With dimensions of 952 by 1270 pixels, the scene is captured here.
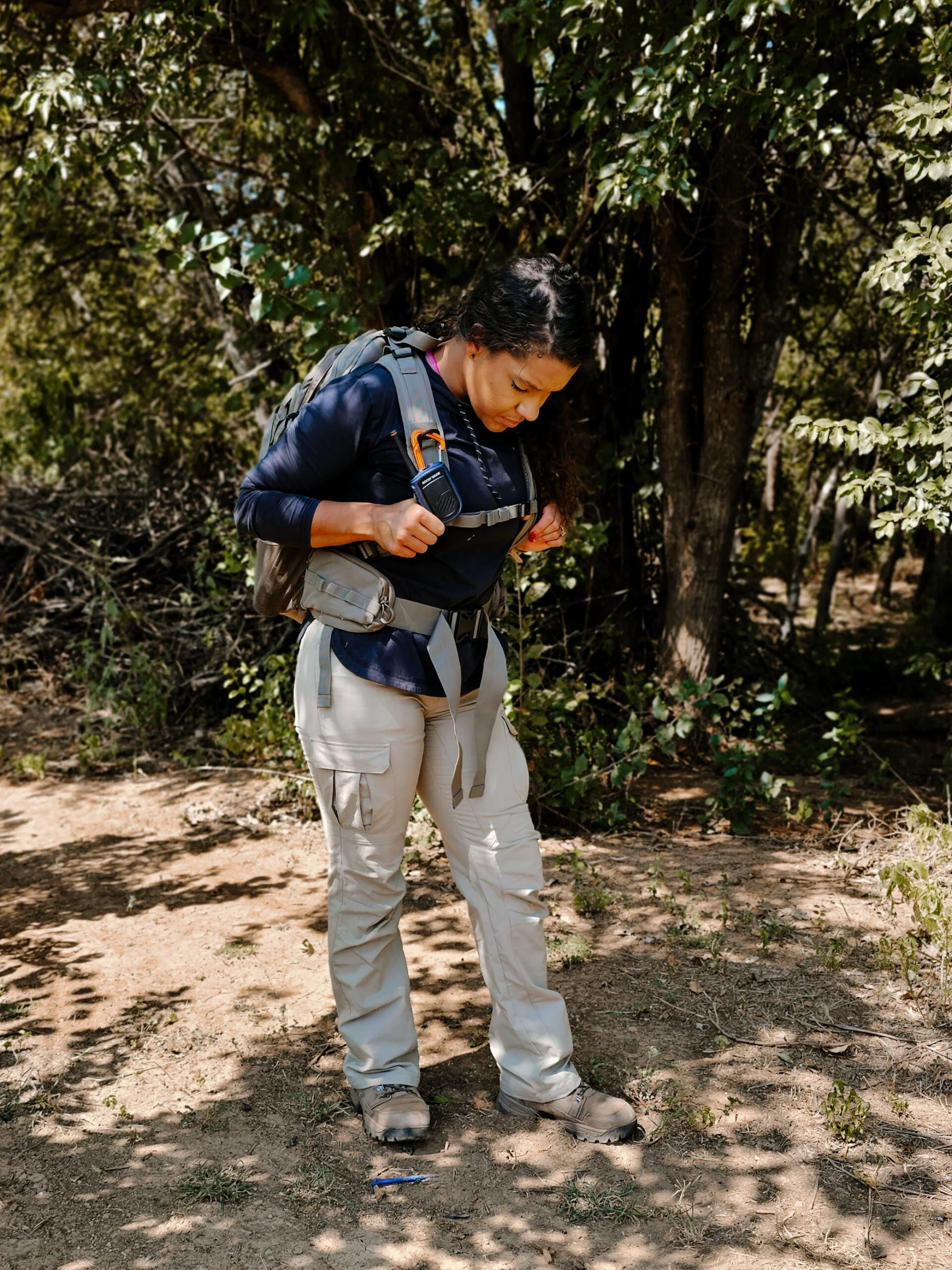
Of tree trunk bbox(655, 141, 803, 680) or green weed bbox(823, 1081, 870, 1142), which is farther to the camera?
tree trunk bbox(655, 141, 803, 680)

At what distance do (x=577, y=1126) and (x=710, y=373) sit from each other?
152 inches

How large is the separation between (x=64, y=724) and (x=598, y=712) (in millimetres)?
3030

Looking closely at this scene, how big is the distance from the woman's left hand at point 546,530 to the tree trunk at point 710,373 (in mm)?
2974

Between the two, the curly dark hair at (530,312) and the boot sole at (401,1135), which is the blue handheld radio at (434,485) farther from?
the boot sole at (401,1135)

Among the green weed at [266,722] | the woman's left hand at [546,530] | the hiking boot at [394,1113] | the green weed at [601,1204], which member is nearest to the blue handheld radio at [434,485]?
the woman's left hand at [546,530]

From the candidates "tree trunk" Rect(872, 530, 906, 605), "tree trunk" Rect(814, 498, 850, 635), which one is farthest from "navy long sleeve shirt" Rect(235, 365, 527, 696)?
"tree trunk" Rect(872, 530, 906, 605)

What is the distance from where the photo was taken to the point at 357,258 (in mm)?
5734

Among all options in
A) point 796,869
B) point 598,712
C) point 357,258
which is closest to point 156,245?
point 357,258

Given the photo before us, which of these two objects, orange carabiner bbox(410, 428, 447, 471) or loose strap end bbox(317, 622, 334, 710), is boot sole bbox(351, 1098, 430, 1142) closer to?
loose strap end bbox(317, 622, 334, 710)

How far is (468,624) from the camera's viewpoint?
2543 millimetres

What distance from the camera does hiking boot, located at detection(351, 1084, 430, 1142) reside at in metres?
2.61

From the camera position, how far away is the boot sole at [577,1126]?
261cm

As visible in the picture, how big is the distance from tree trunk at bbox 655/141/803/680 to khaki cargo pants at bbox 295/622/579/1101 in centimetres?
324

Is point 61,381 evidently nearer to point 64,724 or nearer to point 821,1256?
point 64,724
